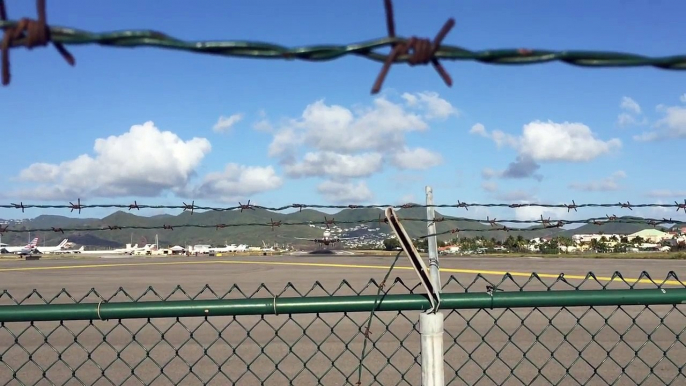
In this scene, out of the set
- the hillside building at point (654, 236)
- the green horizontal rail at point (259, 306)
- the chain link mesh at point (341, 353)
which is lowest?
the chain link mesh at point (341, 353)

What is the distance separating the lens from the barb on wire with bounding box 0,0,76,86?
1354 mm

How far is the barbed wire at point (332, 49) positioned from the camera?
1374 mm

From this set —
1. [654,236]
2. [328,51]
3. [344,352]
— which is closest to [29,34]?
[328,51]

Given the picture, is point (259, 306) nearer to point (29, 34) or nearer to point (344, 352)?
point (29, 34)

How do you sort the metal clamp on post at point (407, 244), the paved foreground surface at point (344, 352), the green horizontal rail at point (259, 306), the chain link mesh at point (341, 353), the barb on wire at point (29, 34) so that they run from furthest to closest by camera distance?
the chain link mesh at point (341, 353) → the paved foreground surface at point (344, 352) → the green horizontal rail at point (259, 306) → the metal clamp on post at point (407, 244) → the barb on wire at point (29, 34)

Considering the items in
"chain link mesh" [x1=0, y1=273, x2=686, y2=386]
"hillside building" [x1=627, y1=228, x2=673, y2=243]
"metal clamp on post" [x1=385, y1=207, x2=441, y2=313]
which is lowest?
"chain link mesh" [x1=0, y1=273, x2=686, y2=386]

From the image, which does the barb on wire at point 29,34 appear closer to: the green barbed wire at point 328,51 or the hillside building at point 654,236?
the green barbed wire at point 328,51

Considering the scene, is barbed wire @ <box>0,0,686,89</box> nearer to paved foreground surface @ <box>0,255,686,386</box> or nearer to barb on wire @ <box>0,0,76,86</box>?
barb on wire @ <box>0,0,76,86</box>

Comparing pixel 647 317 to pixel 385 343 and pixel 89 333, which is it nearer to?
pixel 385 343

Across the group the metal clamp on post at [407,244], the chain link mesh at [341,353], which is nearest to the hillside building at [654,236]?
the chain link mesh at [341,353]

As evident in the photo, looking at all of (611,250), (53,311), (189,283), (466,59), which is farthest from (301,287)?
(611,250)

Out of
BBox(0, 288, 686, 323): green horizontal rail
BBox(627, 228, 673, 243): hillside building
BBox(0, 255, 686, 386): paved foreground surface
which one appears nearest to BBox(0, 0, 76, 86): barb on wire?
BBox(0, 288, 686, 323): green horizontal rail

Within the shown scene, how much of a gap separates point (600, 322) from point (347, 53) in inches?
339

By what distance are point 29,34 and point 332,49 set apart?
28.2 inches
